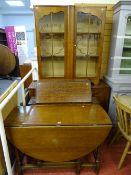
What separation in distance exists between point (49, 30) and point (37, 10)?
0.96 feet

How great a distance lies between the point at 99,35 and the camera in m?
1.97

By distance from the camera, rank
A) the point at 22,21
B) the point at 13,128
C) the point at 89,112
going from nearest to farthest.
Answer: the point at 13,128 < the point at 89,112 < the point at 22,21

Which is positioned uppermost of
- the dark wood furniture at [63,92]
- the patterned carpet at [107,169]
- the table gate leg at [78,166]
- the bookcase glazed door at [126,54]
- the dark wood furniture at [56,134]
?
the bookcase glazed door at [126,54]

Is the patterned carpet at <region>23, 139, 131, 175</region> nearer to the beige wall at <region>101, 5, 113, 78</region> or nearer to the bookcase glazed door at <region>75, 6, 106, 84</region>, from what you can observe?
the bookcase glazed door at <region>75, 6, 106, 84</region>

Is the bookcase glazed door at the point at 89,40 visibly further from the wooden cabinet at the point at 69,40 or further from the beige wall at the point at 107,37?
the beige wall at the point at 107,37

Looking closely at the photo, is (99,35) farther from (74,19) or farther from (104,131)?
(104,131)

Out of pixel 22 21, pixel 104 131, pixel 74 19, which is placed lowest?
pixel 104 131

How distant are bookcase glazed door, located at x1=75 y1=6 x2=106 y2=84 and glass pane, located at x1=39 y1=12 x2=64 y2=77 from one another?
0.22 metres

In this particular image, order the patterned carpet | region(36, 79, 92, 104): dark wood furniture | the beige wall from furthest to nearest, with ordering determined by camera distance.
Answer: the beige wall
region(36, 79, 92, 104): dark wood furniture
the patterned carpet

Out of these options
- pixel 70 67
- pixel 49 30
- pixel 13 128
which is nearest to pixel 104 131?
pixel 13 128

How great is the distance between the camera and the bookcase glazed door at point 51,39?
1829mm

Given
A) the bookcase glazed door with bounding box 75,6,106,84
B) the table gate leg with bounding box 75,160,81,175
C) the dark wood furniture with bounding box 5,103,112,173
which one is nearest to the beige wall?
the bookcase glazed door with bounding box 75,6,106,84


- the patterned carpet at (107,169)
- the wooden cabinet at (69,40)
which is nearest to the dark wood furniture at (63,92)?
the wooden cabinet at (69,40)

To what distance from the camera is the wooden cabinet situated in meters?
1.83
